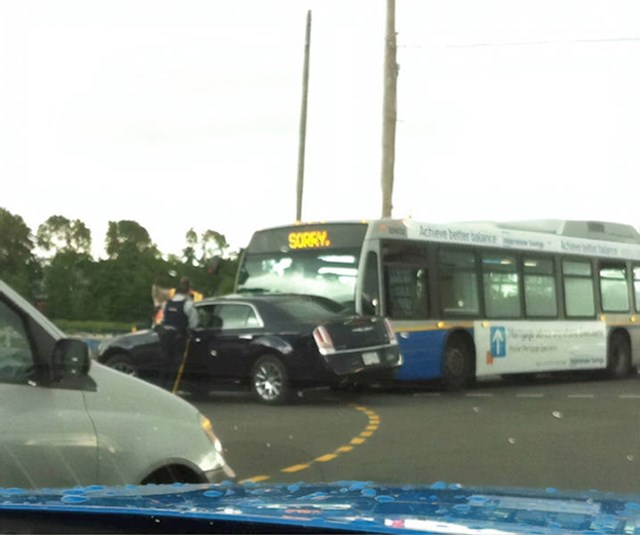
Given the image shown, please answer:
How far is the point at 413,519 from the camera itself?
307 centimetres

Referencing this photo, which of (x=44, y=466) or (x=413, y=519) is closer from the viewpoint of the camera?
(x=413, y=519)

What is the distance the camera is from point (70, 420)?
5441 millimetres

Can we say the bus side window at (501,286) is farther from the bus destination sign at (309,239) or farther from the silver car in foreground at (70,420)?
the silver car in foreground at (70,420)

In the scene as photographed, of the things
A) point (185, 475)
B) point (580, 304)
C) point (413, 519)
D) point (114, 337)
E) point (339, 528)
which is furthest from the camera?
point (580, 304)

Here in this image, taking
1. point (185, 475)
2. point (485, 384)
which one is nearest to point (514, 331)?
point (485, 384)

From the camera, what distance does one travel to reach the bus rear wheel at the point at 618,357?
2395 cm

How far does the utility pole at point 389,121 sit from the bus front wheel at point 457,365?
6.37 meters

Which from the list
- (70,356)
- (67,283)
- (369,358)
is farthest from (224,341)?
(70,356)

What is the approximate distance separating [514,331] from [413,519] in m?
18.2

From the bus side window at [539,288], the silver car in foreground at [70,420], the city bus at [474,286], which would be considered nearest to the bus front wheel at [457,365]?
the city bus at [474,286]

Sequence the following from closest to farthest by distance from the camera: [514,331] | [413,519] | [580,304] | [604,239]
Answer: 1. [413,519]
2. [514,331]
3. [580,304]
4. [604,239]

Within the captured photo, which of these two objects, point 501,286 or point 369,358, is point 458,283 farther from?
point 369,358

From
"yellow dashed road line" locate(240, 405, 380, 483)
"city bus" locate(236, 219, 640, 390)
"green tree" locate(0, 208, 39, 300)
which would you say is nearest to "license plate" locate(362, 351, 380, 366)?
"yellow dashed road line" locate(240, 405, 380, 483)

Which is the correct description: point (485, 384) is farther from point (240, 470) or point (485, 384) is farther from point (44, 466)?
point (44, 466)
